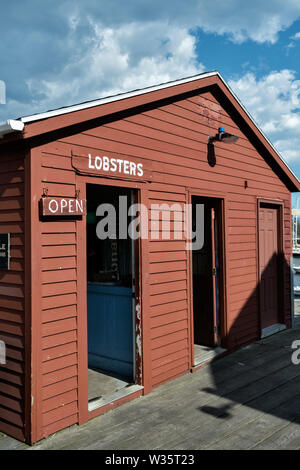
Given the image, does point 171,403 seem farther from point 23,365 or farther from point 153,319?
point 23,365

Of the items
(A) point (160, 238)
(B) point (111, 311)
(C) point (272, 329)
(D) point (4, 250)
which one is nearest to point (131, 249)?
(A) point (160, 238)

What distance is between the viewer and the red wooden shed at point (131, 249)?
3748mm

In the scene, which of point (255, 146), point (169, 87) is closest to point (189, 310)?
point (169, 87)

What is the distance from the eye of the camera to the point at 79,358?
158 inches

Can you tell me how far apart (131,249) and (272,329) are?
4174mm

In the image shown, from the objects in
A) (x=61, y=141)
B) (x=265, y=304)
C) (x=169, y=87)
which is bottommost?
(x=265, y=304)

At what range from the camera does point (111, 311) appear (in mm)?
5523

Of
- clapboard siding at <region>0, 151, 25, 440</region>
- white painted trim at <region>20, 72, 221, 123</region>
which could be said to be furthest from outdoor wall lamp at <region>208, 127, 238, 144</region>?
clapboard siding at <region>0, 151, 25, 440</region>

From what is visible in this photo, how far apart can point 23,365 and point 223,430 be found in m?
2.05

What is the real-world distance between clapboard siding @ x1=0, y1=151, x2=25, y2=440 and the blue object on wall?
1760mm

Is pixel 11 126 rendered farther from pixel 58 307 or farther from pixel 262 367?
pixel 262 367

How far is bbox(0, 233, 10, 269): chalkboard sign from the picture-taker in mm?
3895

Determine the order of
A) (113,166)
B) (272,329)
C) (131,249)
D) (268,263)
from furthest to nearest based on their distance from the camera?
(268,263) < (272,329) < (131,249) < (113,166)
